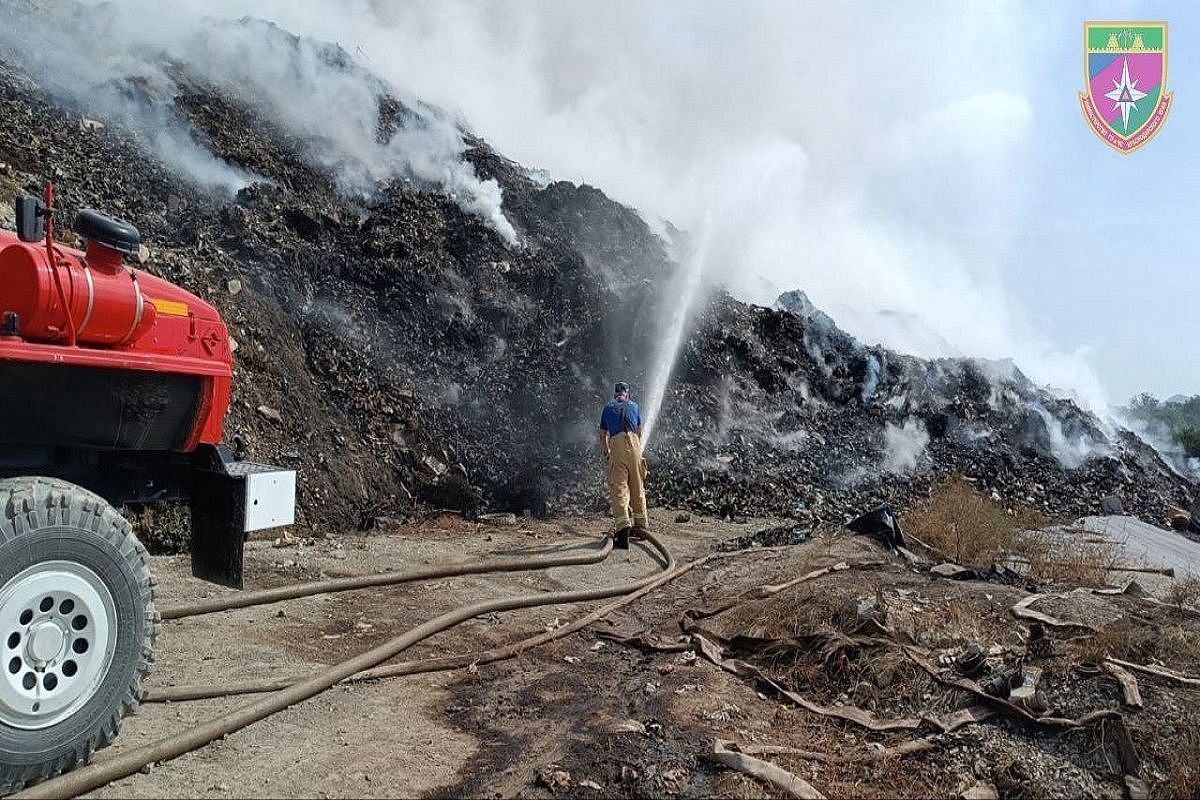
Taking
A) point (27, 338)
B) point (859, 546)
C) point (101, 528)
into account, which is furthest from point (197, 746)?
point (859, 546)

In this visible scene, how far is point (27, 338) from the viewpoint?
355cm

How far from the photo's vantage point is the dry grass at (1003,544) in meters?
8.74

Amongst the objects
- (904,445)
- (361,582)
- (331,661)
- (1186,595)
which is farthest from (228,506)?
(904,445)

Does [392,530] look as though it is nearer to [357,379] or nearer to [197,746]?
[357,379]

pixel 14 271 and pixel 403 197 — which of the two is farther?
pixel 403 197

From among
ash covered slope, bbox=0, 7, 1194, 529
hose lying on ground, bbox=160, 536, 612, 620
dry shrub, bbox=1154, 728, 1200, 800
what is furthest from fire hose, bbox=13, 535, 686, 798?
ash covered slope, bbox=0, 7, 1194, 529

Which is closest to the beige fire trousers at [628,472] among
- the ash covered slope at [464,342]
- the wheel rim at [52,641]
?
the ash covered slope at [464,342]

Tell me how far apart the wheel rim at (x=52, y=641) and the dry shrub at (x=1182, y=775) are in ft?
15.1

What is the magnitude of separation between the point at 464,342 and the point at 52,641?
39.0 ft

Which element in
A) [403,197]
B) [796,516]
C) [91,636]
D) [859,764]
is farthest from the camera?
[403,197]

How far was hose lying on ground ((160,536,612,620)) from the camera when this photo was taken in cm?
576

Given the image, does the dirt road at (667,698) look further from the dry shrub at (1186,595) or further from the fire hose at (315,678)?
the dry shrub at (1186,595)

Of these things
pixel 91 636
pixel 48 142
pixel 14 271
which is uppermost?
pixel 48 142

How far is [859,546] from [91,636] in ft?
26.8
